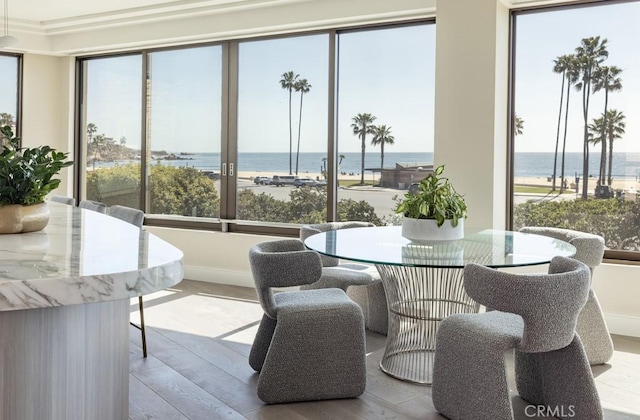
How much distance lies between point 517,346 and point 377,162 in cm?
306

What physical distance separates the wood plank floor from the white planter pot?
2.80ft

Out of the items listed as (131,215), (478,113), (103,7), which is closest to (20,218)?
(131,215)

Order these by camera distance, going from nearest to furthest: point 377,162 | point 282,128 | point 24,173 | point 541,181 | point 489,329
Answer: point 24,173, point 489,329, point 541,181, point 377,162, point 282,128

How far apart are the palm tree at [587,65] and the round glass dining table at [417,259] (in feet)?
4.38

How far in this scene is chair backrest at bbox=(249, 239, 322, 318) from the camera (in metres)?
2.78

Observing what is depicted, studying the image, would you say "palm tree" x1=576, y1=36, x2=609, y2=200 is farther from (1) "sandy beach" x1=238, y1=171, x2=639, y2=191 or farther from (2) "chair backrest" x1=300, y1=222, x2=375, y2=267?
(2) "chair backrest" x1=300, y1=222, x2=375, y2=267

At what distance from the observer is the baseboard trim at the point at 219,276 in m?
5.75

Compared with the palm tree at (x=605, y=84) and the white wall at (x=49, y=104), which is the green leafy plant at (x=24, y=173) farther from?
the white wall at (x=49, y=104)

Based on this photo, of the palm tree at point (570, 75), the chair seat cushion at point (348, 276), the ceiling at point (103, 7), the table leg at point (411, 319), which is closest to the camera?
the table leg at point (411, 319)

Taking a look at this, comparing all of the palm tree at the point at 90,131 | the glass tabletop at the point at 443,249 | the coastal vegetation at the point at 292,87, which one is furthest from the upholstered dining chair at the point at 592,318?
the palm tree at the point at 90,131

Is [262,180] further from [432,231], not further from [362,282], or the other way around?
[432,231]

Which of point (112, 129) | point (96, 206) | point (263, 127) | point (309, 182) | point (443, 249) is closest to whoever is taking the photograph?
point (443, 249)

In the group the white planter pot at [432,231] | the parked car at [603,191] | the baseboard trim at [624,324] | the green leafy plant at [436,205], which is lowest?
the baseboard trim at [624,324]

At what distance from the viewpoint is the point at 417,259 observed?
2.67 meters
